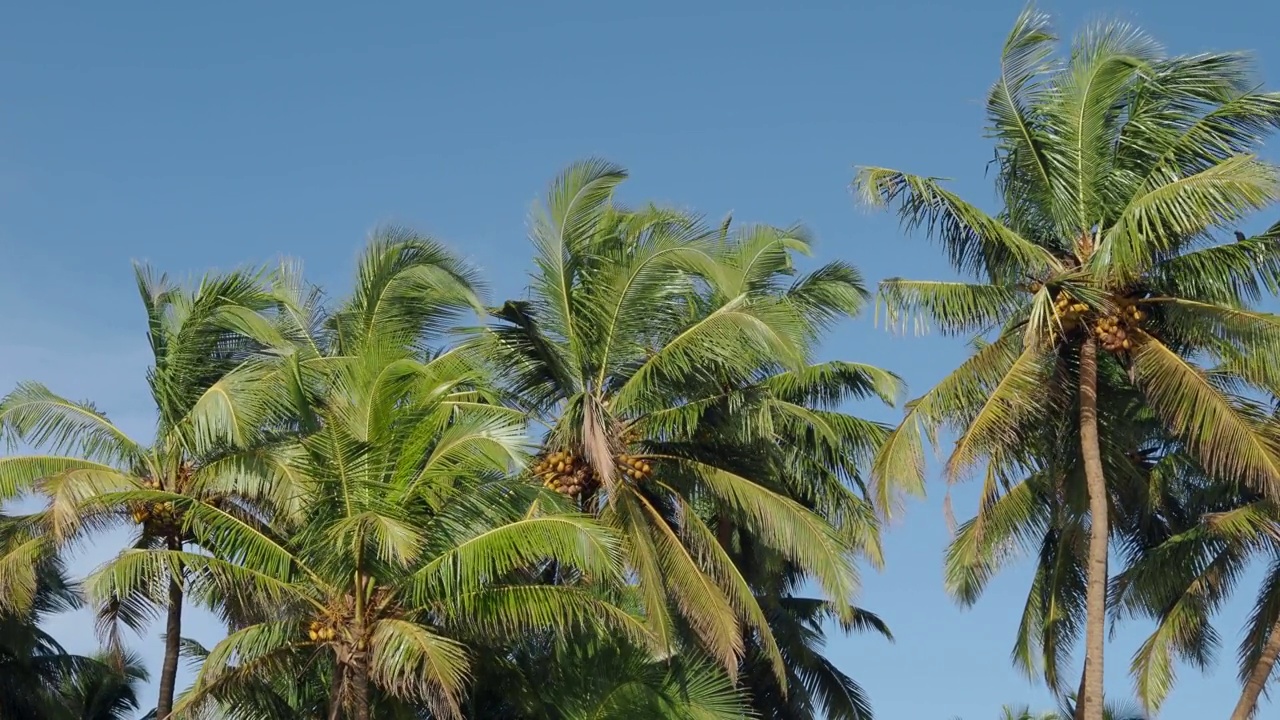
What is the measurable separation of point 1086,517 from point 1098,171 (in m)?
6.03

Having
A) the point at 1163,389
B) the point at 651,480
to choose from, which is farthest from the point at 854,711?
the point at 1163,389

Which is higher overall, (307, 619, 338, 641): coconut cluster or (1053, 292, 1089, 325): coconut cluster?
(1053, 292, 1089, 325): coconut cluster

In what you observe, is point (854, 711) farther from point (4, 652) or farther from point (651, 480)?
point (4, 652)

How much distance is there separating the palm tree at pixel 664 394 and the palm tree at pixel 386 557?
5.38ft

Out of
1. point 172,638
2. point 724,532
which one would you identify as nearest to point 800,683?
point 724,532

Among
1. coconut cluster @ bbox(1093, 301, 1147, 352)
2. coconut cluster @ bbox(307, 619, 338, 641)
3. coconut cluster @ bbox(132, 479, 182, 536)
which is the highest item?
coconut cluster @ bbox(1093, 301, 1147, 352)

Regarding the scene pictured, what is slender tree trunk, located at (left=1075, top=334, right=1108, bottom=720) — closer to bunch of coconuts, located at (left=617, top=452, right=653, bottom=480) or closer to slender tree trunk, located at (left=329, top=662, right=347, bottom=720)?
bunch of coconuts, located at (left=617, top=452, right=653, bottom=480)

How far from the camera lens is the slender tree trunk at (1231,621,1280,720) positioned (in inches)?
909


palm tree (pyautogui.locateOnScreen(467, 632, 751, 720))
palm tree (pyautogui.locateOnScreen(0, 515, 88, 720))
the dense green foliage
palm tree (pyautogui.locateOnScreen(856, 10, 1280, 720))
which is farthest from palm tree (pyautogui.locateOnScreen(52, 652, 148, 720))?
palm tree (pyautogui.locateOnScreen(856, 10, 1280, 720))

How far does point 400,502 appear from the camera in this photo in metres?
20.1

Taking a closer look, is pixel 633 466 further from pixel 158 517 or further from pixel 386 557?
pixel 158 517

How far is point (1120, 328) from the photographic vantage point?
22.2 metres

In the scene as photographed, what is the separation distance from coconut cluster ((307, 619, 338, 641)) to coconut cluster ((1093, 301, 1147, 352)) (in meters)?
9.97

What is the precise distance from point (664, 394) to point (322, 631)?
608cm
